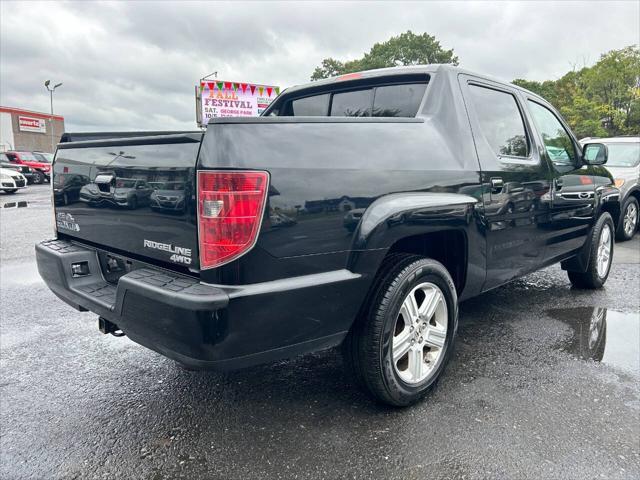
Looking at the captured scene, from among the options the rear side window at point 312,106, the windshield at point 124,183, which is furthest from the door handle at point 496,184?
the windshield at point 124,183

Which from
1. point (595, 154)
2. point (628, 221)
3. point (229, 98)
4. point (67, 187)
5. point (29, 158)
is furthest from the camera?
point (29, 158)

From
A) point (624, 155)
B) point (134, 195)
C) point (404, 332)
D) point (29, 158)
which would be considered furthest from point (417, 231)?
point (29, 158)

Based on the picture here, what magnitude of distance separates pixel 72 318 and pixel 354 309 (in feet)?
9.50

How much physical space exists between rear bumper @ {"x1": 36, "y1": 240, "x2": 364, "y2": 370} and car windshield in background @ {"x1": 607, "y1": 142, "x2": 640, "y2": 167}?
320 inches

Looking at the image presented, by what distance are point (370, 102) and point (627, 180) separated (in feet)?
21.7

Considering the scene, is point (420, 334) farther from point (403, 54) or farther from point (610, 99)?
point (403, 54)

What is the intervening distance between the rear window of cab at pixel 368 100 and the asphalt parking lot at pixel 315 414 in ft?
5.58

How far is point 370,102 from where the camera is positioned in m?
3.27

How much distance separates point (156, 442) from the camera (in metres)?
2.30

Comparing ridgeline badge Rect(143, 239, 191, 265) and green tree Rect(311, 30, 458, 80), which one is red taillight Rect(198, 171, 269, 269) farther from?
green tree Rect(311, 30, 458, 80)

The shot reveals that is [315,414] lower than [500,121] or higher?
lower

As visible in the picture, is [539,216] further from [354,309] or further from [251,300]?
[251,300]

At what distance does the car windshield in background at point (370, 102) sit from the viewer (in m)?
3.01

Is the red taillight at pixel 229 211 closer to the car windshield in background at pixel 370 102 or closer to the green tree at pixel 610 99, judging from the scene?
the car windshield in background at pixel 370 102
